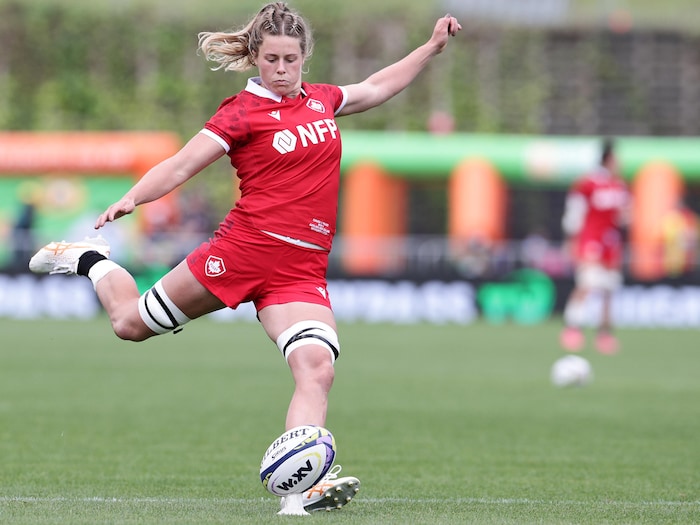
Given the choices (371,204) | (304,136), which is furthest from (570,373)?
(371,204)

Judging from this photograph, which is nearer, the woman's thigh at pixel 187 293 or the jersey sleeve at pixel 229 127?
the jersey sleeve at pixel 229 127

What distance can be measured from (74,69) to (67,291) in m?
18.4

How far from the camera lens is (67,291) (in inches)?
925

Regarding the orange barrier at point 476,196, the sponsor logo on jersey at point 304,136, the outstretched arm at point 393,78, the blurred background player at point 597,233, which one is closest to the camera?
the sponsor logo on jersey at point 304,136

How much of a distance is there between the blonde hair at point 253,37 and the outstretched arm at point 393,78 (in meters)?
0.49

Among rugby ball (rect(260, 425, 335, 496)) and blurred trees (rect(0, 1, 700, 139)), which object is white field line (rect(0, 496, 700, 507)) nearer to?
rugby ball (rect(260, 425, 335, 496))

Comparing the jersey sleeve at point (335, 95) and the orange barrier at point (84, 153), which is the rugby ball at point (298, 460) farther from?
the orange barrier at point (84, 153)

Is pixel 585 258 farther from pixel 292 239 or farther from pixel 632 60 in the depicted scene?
pixel 632 60

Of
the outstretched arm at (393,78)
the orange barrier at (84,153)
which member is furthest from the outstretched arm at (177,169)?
the orange barrier at (84,153)

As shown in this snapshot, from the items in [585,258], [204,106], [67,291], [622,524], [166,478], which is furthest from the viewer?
[204,106]

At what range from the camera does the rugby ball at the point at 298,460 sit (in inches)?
215

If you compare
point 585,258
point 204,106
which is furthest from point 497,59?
point 585,258

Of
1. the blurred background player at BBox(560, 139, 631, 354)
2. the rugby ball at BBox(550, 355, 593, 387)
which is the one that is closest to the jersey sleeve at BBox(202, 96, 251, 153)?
the rugby ball at BBox(550, 355, 593, 387)

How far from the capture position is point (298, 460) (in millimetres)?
5449
